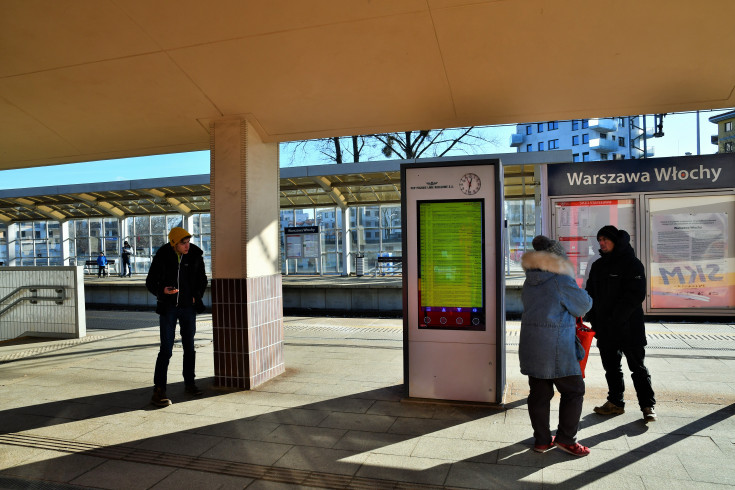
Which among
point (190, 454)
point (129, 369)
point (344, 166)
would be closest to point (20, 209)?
point (344, 166)

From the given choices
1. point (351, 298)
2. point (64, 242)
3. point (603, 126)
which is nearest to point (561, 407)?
point (351, 298)

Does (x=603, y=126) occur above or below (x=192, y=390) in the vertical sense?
above

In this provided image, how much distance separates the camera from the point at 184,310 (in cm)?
563

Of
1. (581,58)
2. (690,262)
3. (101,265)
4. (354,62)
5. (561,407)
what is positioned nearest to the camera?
(561,407)

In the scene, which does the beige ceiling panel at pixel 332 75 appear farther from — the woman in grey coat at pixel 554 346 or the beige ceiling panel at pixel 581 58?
the woman in grey coat at pixel 554 346

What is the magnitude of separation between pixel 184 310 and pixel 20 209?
64.1 ft

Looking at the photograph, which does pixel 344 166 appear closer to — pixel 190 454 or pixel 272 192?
pixel 272 192

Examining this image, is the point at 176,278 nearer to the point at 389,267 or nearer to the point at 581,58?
the point at 581,58

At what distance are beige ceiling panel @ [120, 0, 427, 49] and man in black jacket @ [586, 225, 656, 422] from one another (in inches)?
108

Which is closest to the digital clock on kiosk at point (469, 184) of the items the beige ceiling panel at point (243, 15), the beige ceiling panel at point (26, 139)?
the beige ceiling panel at point (243, 15)

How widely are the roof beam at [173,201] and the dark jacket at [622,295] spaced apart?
15.9m

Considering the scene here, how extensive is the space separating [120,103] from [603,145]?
8677cm

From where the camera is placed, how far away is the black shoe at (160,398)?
212 inches

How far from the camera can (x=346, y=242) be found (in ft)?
63.2
